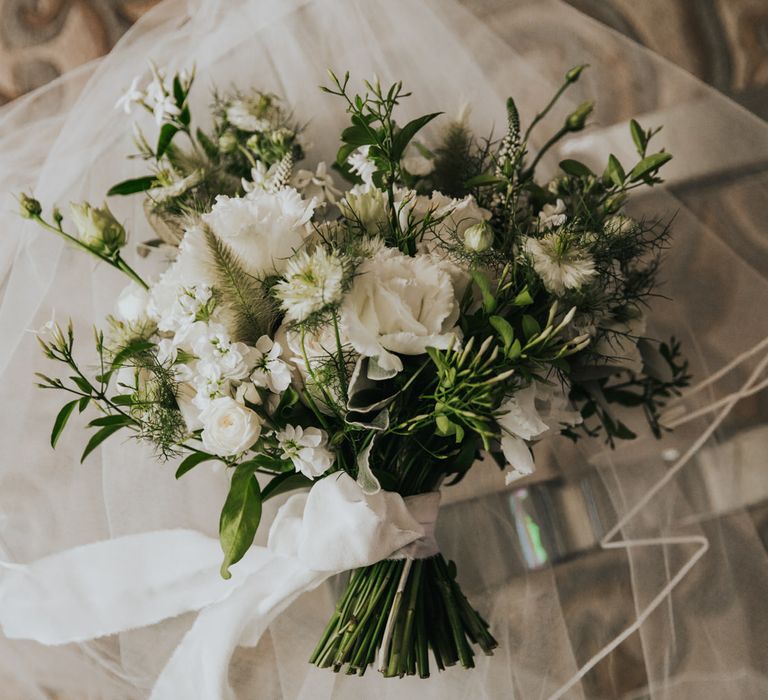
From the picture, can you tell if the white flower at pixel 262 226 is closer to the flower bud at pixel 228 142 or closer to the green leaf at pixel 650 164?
the flower bud at pixel 228 142

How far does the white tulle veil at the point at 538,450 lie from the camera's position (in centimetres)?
91

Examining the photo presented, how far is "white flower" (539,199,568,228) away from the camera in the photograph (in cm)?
75

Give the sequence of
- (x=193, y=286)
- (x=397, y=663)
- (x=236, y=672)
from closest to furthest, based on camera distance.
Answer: (x=193, y=286) < (x=397, y=663) < (x=236, y=672)

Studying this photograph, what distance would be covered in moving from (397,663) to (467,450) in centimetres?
24

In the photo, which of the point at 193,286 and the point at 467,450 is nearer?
the point at 193,286

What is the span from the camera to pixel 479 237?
0.68 metres

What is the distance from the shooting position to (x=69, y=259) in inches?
36.8

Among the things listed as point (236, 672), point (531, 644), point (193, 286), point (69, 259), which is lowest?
point (531, 644)

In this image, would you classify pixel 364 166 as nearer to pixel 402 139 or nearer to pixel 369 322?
pixel 402 139

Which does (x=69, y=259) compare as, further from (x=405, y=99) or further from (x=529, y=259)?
(x=529, y=259)

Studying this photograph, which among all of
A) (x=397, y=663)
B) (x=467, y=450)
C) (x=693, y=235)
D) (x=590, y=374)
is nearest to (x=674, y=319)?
(x=693, y=235)

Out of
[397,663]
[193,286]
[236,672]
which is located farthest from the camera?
[236,672]

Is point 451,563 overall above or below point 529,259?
below

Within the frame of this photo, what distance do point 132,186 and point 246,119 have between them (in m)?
0.16
